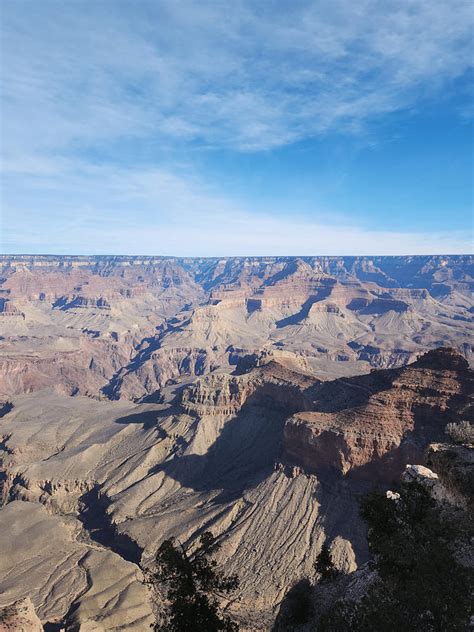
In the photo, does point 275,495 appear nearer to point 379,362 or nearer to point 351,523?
point 351,523

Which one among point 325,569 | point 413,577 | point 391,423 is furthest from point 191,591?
point 391,423

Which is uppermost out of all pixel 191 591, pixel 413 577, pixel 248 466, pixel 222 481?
pixel 413 577

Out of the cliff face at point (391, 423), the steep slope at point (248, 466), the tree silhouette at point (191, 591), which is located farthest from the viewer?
the cliff face at point (391, 423)

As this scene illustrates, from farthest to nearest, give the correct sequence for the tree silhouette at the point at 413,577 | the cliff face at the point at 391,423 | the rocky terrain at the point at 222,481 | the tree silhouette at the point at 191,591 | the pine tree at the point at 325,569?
the cliff face at the point at 391,423, the rocky terrain at the point at 222,481, the pine tree at the point at 325,569, the tree silhouette at the point at 191,591, the tree silhouette at the point at 413,577

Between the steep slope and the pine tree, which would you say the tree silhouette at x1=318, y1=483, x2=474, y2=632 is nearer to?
the pine tree

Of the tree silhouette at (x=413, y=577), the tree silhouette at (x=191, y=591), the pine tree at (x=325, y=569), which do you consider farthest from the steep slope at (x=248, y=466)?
the tree silhouette at (x=413, y=577)

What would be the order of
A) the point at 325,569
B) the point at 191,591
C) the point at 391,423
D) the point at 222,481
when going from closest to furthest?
the point at 191,591 → the point at 325,569 → the point at 391,423 → the point at 222,481

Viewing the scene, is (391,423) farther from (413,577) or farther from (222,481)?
(413,577)

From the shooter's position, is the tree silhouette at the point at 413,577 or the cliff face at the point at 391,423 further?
the cliff face at the point at 391,423

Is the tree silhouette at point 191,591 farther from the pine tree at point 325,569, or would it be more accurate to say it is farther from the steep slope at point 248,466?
the steep slope at point 248,466

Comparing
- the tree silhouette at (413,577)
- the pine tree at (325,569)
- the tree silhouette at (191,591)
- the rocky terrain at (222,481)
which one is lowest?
the rocky terrain at (222,481)

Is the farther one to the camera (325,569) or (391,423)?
(391,423)

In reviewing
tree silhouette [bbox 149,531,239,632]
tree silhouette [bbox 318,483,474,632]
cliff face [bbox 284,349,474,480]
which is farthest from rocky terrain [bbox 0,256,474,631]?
tree silhouette [bbox 149,531,239,632]
